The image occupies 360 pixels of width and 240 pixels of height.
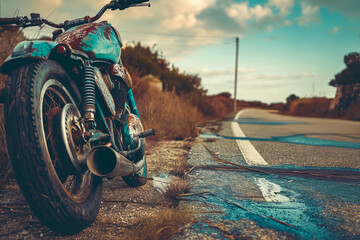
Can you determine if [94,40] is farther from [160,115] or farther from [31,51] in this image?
[160,115]

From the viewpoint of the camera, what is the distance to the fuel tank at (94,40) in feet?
6.52

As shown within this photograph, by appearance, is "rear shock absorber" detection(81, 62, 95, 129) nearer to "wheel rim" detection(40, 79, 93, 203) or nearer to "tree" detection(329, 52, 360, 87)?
"wheel rim" detection(40, 79, 93, 203)

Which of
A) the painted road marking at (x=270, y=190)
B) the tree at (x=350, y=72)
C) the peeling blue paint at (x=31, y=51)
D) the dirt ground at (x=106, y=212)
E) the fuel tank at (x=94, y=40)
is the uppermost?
the tree at (x=350, y=72)

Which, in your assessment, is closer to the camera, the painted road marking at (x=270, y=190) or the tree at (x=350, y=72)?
the painted road marking at (x=270, y=190)

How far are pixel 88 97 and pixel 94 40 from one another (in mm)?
464

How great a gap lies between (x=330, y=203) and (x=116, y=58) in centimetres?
196

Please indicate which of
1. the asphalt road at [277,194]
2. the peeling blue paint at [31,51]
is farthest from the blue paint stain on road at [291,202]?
the peeling blue paint at [31,51]

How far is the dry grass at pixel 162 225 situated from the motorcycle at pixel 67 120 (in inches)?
10.6

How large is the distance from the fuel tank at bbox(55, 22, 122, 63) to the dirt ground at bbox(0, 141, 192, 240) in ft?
3.47

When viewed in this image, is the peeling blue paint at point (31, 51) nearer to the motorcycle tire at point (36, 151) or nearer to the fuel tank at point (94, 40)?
the motorcycle tire at point (36, 151)

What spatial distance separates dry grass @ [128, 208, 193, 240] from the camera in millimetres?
1532

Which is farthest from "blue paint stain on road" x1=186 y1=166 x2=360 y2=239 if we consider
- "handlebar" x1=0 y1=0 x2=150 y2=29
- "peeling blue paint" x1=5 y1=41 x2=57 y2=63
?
"handlebar" x1=0 y1=0 x2=150 y2=29

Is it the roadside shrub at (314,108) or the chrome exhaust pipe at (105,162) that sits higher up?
the roadside shrub at (314,108)

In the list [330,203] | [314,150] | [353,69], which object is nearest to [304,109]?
[353,69]
